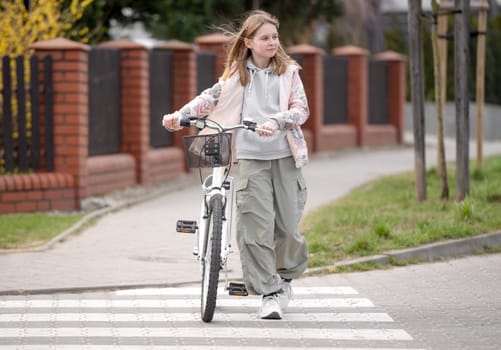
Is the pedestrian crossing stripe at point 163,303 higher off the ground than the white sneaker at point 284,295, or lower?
lower

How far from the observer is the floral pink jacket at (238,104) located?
794 centimetres

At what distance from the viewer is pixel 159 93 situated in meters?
17.8

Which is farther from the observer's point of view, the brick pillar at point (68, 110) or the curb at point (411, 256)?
the brick pillar at point (68, 110)

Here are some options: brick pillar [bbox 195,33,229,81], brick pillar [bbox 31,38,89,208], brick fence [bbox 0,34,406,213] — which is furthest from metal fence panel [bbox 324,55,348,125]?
brick pillar [bbox 31,38,89,208]

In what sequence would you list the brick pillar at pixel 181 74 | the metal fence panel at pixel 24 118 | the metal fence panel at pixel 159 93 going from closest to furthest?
the metal fence panel at pixel 24 118, the metal fence panel at pixel 159 93, the brick pillar at pixel 181 74

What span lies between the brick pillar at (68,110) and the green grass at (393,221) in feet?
9.03

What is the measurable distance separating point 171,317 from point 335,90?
635 inches

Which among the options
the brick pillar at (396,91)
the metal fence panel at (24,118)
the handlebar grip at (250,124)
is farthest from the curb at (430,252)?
the brick pillar at (396,91)

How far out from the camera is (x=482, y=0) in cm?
1723

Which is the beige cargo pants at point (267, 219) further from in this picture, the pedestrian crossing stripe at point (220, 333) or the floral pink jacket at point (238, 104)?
the pedestrian crossing stripe at point (220, 333)

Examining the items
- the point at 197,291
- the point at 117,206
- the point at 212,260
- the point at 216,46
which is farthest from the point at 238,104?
the point at 216,46

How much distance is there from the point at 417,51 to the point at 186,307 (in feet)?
18.8

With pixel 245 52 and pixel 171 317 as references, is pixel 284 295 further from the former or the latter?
pixel 245 52

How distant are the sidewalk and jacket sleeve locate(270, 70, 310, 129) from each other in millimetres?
2031
